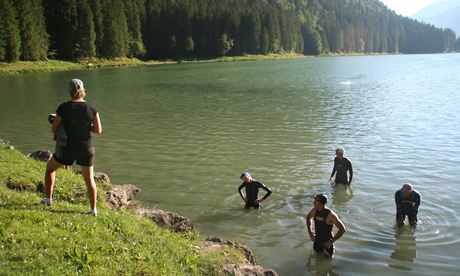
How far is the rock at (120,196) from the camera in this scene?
543 inches

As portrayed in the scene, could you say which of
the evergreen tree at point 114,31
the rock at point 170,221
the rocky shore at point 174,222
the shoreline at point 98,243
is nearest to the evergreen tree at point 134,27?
the evergreen tree at point 114,31

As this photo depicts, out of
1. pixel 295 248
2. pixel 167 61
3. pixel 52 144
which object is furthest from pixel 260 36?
pixel 295 248

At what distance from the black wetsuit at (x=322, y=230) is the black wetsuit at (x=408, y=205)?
11.1 feet

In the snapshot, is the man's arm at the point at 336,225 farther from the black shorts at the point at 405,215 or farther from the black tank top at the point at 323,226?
the black shorts at the point at 405,215

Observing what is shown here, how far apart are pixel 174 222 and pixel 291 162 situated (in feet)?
34.9

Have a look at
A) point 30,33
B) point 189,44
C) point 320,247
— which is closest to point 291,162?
point 320,247

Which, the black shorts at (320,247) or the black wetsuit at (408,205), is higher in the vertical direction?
the black wetsuit at (408,205)

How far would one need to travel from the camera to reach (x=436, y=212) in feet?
51.6

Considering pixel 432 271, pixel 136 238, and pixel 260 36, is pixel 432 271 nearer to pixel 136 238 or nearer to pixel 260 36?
pixel 136 238

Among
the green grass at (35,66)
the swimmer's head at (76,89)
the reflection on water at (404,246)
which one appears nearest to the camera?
the swimmer's head at (76,89)

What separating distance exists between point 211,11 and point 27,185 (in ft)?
542

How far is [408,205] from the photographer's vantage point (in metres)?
14.2

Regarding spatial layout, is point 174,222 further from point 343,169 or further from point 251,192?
point 343,169

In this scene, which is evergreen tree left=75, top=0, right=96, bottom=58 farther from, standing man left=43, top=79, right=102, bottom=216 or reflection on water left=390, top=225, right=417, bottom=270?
standing man left=43, top=79, right=102, bottom=216
